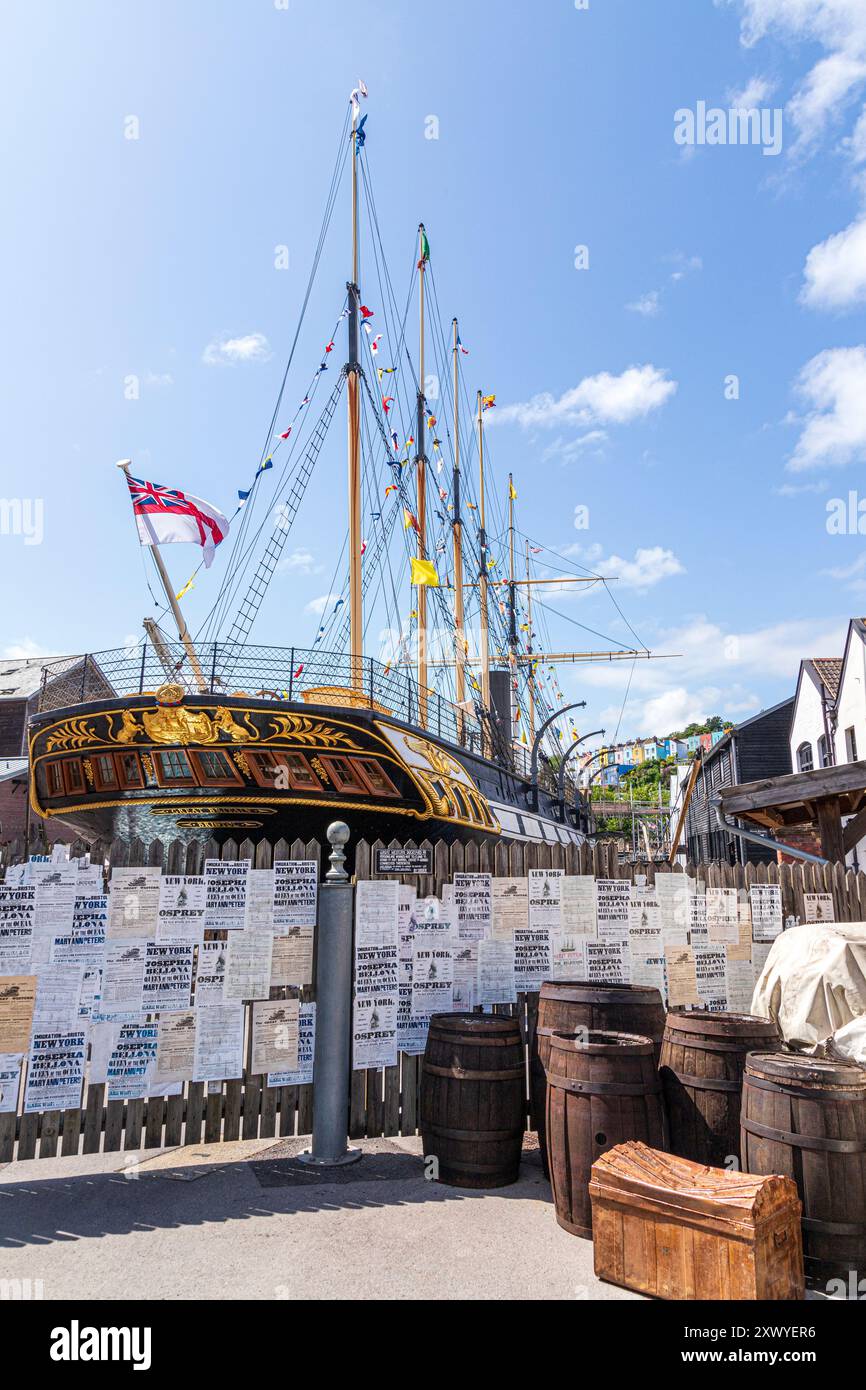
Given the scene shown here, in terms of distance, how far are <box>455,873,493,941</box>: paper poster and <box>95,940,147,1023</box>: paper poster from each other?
239 centimetres

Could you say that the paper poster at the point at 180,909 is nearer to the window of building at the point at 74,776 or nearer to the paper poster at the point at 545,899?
the paper poster at the point at 545,899

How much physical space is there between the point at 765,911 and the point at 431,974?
3.26 metres

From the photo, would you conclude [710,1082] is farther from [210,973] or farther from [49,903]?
[49,903]

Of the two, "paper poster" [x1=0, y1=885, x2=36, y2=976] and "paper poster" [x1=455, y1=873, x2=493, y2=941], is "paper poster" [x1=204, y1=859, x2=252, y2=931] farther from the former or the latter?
"paper poster" [x1=455, y1=873, x2=493, y2=941]

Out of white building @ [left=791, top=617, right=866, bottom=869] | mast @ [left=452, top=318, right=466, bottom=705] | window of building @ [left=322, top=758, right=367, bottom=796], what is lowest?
window of building @ [left=322, top=758, right=367, bottom=796]

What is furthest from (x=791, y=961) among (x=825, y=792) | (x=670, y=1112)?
(x=825, y=792)

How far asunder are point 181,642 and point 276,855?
28.1 ft

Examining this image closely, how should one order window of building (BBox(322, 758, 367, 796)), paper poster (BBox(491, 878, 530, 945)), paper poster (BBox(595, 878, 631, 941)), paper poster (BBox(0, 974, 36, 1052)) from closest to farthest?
paper poster (BBox(0, 974, 36, 1052)), paper poster (BBox(491, 878, 530, 945)), paper poster (BBox(595, 878, 631, 941)), window of building (BBox(322, 758, 367, 796))

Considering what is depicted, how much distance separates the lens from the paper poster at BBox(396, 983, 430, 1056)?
244 inches

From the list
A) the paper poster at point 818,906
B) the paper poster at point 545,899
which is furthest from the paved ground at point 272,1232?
the paper poster at point 818,906

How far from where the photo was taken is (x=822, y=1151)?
378 centimetres

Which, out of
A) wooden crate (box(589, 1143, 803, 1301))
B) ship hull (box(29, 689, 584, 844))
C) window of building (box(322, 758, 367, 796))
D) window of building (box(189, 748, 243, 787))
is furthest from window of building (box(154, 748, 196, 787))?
wooden crate (box(589, 1143, 803, 1301))

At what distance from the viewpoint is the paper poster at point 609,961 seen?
6.87 metres

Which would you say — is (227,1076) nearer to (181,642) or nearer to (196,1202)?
(196,1202)
